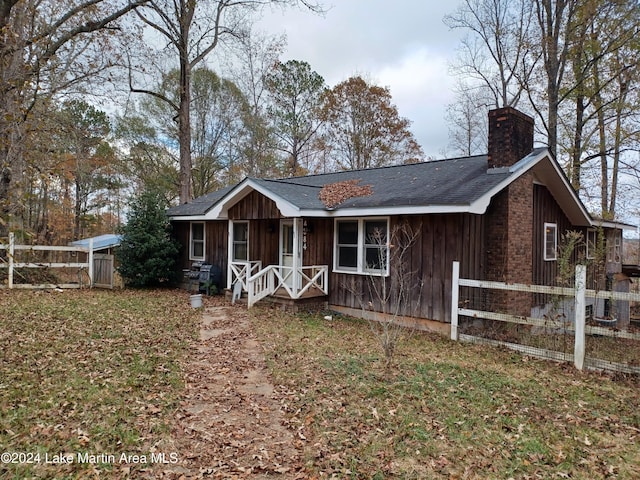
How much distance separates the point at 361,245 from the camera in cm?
1016

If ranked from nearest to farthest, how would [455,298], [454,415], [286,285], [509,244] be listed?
[454,415]
[455,298]
[509,244]
[286,285]

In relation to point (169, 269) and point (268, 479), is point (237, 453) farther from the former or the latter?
point (169, 269)

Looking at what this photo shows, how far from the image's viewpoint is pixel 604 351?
21.2 feet

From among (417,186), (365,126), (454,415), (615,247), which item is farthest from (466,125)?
(454,415)

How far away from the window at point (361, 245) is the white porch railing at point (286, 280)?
1.90 ft

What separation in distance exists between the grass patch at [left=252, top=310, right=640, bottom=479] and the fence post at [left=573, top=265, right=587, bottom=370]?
0.74ft

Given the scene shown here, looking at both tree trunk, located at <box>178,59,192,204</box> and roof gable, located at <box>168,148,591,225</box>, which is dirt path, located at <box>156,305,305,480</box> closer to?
roof gable, located at <box>168,148,591,225</box>

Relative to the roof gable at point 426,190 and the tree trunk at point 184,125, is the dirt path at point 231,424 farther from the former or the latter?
the tree trunk at point 184,125

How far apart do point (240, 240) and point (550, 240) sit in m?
9.58

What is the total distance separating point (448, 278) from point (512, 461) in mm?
5429

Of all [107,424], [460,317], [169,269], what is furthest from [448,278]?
[169,269]

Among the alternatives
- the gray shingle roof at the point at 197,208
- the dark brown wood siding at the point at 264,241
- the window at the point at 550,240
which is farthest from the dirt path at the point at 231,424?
the window at the point at 550,240

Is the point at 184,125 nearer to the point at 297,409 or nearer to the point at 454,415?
the point at 297,409

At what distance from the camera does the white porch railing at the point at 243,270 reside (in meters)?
11.5
